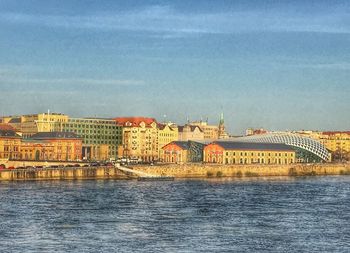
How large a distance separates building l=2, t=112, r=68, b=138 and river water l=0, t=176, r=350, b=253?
270ft

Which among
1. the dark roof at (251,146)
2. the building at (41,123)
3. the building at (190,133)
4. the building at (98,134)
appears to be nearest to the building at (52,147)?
the building at (98,134)

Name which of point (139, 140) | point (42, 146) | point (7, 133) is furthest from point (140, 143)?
point (7, 133)

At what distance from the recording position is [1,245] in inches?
1412

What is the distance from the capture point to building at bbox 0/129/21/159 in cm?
12369

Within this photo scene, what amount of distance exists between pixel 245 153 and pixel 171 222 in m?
84.8

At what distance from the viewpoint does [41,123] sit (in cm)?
15338

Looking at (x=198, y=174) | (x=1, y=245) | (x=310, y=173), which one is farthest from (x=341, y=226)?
(x=310, y=173)

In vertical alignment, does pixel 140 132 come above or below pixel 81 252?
above

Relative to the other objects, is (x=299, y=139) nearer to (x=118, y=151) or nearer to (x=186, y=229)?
(x=118, y=151)

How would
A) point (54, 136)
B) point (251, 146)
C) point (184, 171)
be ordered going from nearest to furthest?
point (184, 171) < point (251, 146) < point (54, 136)

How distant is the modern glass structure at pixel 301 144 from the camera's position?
140 meters

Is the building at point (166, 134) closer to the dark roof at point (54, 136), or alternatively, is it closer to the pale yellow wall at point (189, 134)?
the pale yellow wall at point (189, 134)

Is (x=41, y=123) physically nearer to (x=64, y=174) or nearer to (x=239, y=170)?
(x=239, y=170)

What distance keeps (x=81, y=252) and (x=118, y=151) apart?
124346mm
